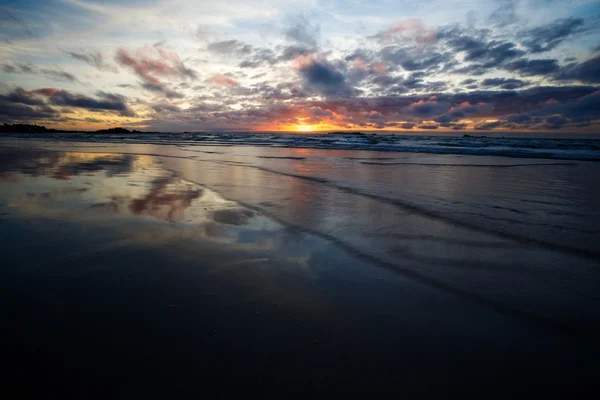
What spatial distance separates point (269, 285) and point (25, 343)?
5.77 feet

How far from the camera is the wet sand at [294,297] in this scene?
1.86m

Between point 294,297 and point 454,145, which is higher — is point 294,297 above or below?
below

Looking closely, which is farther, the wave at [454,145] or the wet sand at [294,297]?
the wave at [454,145]

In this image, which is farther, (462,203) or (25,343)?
(462,203)

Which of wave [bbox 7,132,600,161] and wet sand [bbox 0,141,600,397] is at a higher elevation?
wave [bbox 7,132,600,161]

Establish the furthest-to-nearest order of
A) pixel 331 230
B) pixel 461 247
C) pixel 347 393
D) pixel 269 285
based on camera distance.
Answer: pixel 331 230
pixel 461 247
pixel 269 285
pixel 347 393

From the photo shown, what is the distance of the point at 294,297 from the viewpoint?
105 inches

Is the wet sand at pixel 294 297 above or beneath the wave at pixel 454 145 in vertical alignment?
beneath

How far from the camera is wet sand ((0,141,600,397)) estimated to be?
73.4 inches

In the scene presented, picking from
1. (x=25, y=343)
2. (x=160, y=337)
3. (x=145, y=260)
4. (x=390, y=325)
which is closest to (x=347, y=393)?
(x=390, y=325)

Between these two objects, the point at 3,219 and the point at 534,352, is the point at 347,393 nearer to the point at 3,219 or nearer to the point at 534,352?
the point at 534,352

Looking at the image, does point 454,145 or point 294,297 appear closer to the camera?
point 294,297

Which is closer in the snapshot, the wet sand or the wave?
the wet sand

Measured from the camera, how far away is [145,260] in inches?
131
